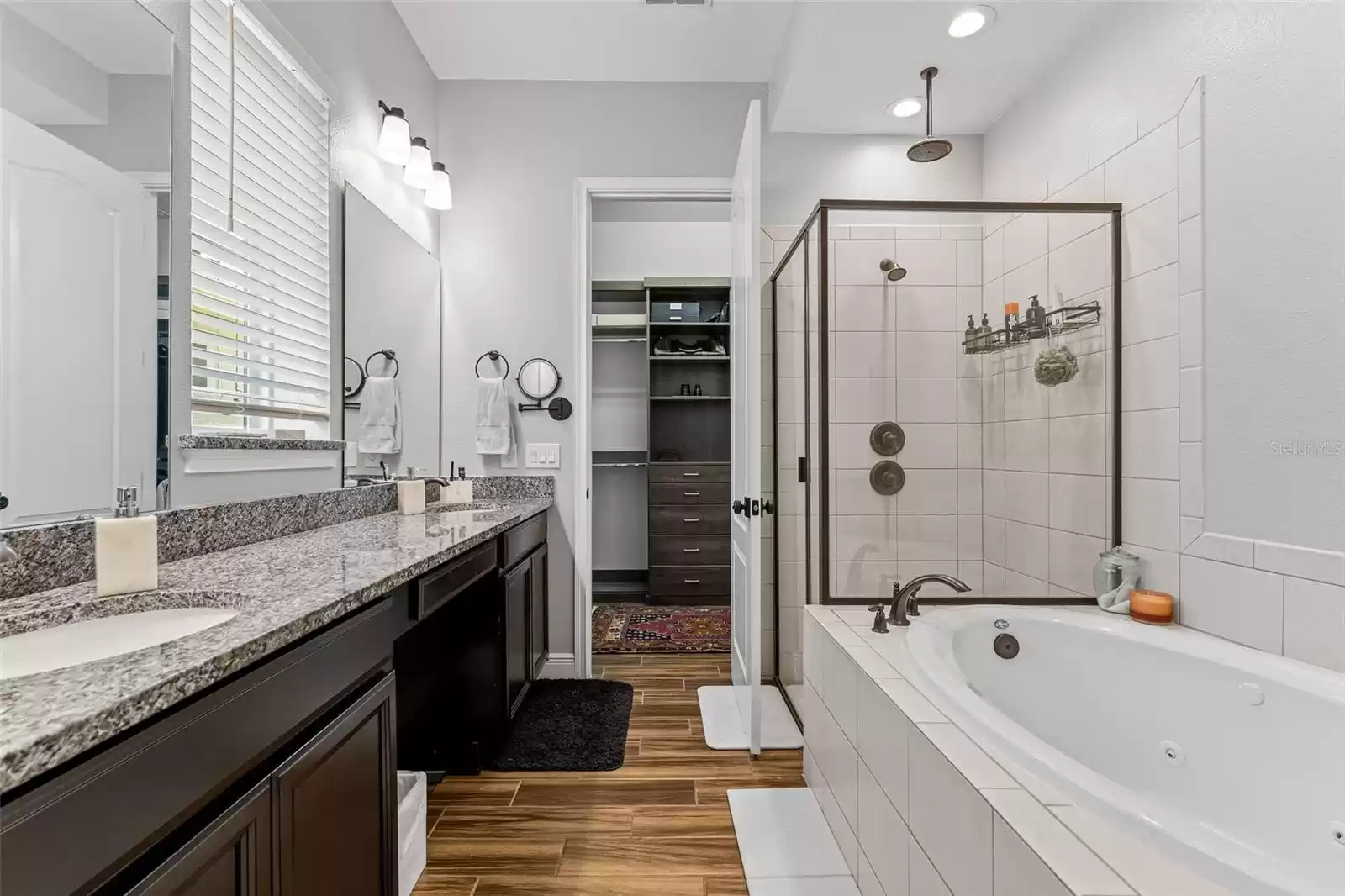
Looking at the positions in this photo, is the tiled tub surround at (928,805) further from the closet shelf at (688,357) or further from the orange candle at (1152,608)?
the closet shelf at (688,357)

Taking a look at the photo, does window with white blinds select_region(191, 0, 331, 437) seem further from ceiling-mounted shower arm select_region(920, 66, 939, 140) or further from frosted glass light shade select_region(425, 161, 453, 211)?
ceiling-mounted shower arm select_region(920, 66, 939, 140)

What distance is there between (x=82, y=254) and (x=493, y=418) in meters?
1.68

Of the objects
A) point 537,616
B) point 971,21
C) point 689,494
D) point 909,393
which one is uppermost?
point 971,21

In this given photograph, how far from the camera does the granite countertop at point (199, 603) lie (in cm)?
51

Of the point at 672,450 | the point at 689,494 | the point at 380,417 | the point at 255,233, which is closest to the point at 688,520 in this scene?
the point at 689,494

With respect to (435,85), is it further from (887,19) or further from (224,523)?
(224,523)

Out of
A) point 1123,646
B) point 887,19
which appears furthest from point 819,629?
point 887,19

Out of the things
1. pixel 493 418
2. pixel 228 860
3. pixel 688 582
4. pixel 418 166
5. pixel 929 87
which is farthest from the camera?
pixel 688 582

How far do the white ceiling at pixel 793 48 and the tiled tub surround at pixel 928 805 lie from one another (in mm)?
1858

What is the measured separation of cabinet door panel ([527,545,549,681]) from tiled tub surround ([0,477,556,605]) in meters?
0.60

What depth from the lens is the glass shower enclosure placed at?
1.92 meters

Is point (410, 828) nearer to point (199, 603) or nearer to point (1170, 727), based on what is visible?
point (199, 603)

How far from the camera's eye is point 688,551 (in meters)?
3.96

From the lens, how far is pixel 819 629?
5.90ft
